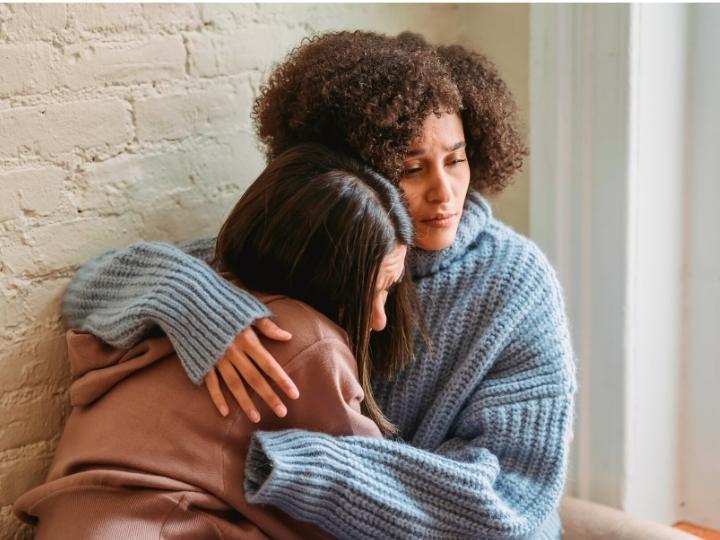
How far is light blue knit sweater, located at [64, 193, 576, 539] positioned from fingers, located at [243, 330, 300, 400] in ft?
0.09

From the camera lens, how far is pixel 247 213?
1269mm

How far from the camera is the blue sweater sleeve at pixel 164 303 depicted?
1211mm

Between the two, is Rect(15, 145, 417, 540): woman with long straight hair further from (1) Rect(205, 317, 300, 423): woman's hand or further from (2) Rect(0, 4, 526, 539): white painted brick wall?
(2) Rect(0, 4, 526, 539): white painted brick wall

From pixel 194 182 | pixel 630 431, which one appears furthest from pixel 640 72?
pixel 194 182

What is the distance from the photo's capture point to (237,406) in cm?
123

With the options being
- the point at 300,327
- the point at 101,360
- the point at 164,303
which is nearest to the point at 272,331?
the point at 300,327

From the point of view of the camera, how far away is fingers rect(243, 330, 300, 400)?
1.20 metres

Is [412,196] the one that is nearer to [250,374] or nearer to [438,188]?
[438,188]

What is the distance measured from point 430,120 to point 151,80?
1.43 feet

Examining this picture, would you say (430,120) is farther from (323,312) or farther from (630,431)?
(630,431)

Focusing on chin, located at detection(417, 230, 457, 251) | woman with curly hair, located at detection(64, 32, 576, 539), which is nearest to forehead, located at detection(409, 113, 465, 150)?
woman with curly hair, located at detection(64, 32, 576, 539)

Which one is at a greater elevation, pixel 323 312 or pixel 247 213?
pixel 247 213

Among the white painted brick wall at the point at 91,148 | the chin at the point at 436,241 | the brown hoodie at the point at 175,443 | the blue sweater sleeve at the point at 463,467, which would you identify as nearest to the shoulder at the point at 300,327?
the brown hoodie at the point at 175,443

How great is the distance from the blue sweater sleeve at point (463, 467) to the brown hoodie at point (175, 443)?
0.12 ft
